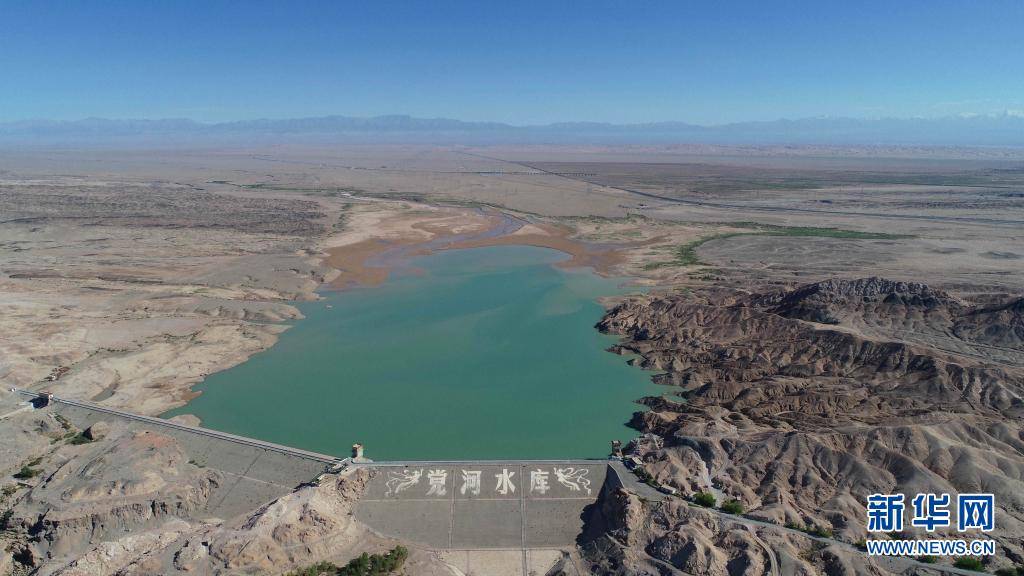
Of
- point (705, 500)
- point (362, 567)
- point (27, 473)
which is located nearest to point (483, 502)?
point (362, 567)

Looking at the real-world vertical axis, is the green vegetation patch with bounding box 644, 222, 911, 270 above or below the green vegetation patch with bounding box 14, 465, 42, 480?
above

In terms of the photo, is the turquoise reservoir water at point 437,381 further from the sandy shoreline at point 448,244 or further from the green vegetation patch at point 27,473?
the sandy shoreline at point 448,244

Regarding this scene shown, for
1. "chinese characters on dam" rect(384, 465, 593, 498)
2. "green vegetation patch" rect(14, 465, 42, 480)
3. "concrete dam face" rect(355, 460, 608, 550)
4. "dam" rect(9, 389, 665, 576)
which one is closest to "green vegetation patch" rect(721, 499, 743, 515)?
"dam" rect(9, 389, 665, 576)

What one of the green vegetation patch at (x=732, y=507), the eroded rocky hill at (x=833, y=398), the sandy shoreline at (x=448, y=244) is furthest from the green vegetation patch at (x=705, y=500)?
the sandy shoreline at (x=448, y=244)

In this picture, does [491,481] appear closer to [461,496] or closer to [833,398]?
[461,496]

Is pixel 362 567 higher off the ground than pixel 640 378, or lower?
lower

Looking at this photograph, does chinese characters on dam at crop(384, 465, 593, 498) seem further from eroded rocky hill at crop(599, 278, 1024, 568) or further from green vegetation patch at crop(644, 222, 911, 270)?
green vegetation patch at crop(644, 222, 911, 270)

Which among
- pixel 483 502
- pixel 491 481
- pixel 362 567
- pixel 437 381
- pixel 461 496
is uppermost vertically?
pixel 437 381
